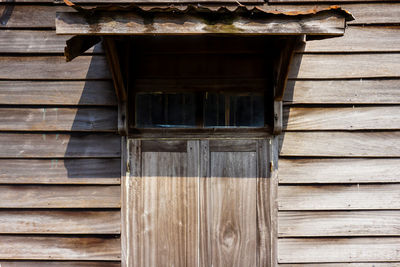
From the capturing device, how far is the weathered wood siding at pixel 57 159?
2498mm

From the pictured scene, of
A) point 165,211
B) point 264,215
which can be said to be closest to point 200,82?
point 165,211

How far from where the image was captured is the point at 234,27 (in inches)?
71.7

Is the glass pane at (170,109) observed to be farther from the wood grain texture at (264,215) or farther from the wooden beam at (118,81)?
the wood grain texture at (264,215)

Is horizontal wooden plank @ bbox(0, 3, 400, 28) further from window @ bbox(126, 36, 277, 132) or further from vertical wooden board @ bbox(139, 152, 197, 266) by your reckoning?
vertical wooden board @ bbox(139, 152, 197, 266)

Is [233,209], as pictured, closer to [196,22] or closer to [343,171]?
[343,171]

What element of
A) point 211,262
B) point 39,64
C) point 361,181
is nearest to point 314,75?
point 361,181

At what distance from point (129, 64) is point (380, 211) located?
2.27m

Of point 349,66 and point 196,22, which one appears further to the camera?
point 349,66

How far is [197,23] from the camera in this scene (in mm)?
1818

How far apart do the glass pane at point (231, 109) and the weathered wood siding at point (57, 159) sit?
75 centimetres

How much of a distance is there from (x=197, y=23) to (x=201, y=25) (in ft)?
0.08

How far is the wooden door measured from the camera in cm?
247

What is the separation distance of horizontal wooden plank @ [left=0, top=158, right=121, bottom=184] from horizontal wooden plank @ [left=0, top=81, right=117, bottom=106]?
1.52 feet

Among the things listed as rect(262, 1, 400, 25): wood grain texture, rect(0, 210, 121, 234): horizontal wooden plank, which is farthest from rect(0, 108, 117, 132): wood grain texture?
rect(262, 1, 400, 25): wood grain texture
